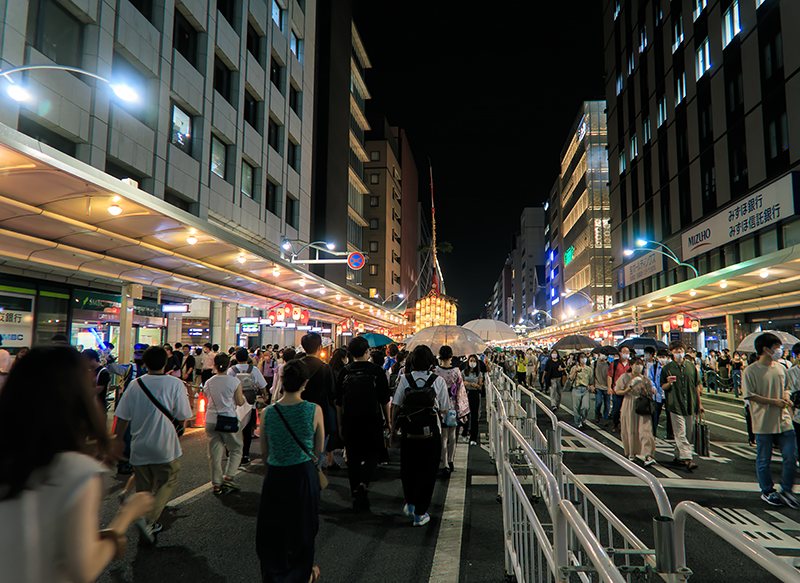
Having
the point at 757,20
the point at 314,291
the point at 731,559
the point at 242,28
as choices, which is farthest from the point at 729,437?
the point at 242,28

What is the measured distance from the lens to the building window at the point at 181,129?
1983 cm

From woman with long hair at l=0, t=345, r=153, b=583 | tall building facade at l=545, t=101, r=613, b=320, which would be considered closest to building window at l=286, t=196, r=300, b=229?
woman with long hair at l=0, t=345, r=153, b=583

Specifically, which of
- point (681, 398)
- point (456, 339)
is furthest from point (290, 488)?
point (456, 339)

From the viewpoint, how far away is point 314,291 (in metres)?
21.2

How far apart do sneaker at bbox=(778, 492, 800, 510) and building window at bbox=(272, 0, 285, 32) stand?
3264 centimetres

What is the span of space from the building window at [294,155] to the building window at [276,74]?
3.49 meters

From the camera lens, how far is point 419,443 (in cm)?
562

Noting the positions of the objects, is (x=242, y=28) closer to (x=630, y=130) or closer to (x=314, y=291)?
(x=314, y=291)

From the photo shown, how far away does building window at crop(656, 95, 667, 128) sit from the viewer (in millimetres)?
37281

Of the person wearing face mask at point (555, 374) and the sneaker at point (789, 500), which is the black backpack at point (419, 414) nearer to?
the sneaker at point (789, 500)

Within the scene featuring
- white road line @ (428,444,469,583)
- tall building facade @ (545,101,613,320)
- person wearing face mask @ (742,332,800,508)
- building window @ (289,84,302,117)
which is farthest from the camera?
tall building facade @ (545,101,613,320)

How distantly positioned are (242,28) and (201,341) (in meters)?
16.2

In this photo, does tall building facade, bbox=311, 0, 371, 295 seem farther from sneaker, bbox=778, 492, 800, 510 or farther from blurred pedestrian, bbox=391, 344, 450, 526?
sneaker, bbox=778, 492, 800, 510

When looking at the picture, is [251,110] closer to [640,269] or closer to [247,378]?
[247,378]
